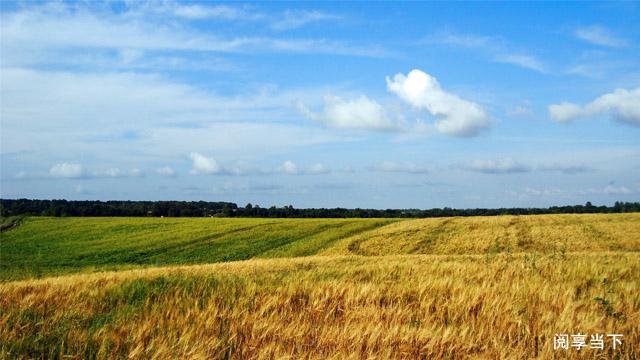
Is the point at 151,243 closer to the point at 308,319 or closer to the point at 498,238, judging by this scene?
the point at 498,238

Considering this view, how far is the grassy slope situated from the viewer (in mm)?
39094

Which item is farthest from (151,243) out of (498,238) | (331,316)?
(331,316)

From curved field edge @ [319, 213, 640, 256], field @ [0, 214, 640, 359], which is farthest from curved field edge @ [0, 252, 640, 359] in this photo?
curved field edge @ [319, 213, 640, 256]

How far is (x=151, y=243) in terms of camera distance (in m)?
49.0

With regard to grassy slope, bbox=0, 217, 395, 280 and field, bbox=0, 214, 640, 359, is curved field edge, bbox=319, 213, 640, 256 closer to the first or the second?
grassy slope, bbox=0, 217, 395, 280

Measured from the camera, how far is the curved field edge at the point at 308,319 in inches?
Answer: 145

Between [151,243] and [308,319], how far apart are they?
1879 inches

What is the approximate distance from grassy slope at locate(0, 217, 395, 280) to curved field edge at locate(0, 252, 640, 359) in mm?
29391

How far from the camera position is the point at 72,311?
4637 mm

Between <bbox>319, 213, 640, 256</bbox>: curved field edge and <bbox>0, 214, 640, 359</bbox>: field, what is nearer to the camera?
<bbox>0, 214, 640, 359</bbox>: field

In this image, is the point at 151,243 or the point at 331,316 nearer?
the point at 331,316

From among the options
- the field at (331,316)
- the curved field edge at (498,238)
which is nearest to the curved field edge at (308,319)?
the field at (331,316)

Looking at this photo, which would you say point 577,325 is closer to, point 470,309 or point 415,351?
point 470,309

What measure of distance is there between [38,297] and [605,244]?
42.0m
